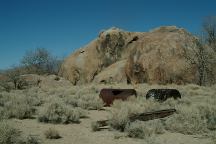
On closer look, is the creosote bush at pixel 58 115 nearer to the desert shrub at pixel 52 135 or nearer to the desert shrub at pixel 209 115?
the desert shrub at pixel 52 135

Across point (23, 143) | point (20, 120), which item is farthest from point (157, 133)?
point (20, 120)

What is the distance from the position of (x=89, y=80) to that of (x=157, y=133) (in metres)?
30.1

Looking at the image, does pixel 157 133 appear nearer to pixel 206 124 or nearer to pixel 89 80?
pixel 206 124

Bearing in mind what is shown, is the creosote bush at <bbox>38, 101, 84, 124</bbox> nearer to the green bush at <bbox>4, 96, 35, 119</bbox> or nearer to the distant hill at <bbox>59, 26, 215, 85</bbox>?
the green bush at <bbox>4, 96, 35, 119</bbox>

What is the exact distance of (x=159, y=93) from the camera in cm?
1579

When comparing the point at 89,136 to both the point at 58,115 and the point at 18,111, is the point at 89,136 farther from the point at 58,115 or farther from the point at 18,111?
the point at 18,111

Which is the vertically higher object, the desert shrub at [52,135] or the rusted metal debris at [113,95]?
the rusted metal debris at [113,95]

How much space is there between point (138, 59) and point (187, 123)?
2119 centimetres

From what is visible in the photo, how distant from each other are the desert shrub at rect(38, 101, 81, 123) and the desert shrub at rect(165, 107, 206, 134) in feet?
10.5

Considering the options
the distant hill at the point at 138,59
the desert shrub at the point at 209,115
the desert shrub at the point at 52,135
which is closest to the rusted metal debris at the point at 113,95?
the desert shrub at the point at 209,115

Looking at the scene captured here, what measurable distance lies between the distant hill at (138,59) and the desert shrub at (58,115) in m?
17.7

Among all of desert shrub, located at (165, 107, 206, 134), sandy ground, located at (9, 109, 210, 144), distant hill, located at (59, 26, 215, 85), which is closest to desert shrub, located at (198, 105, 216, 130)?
desert shrub, located at (165, 107, 206, 134)

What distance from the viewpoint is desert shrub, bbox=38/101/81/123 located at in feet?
36.5

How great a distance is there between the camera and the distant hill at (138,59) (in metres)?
28.4
